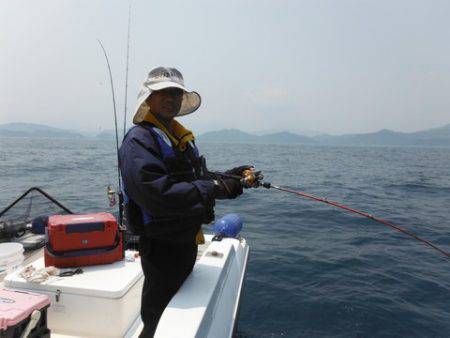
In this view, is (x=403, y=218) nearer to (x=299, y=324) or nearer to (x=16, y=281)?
(x=299, y=324)

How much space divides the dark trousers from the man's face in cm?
81

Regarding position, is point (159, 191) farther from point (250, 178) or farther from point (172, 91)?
point (250, 178)

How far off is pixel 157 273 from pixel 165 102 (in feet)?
3.61

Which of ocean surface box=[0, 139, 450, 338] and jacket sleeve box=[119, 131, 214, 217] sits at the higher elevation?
jacket sleeve box=[119, 131, 214, 217]

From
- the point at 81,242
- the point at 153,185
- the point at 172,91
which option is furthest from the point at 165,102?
the point at 81,242

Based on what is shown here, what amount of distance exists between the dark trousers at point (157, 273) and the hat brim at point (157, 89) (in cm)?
81

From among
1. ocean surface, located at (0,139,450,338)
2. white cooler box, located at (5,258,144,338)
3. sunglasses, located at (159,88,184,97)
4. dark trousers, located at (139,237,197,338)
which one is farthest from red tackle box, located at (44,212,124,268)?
ocean surface, located at (0,139,450,338)

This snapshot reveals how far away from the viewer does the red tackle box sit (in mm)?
3117

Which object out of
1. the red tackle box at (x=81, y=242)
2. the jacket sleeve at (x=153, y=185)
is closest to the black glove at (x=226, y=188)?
the jacket sleeve at (x=153, y=185)

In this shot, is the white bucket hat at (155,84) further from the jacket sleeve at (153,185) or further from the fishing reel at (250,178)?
the fishing reel at (250,178)

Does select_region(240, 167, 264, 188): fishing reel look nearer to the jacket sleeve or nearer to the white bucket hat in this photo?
the jacket sleeve

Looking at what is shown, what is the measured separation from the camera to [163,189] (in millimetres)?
2096

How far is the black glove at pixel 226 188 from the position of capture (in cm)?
239

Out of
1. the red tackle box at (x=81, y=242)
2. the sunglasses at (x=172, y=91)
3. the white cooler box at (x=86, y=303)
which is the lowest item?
the white cooler box at (x=86, y=303)
